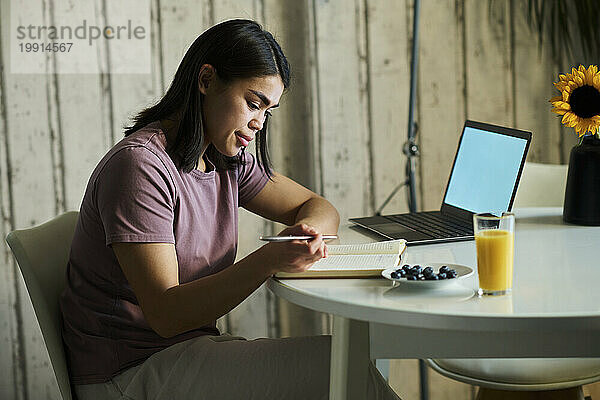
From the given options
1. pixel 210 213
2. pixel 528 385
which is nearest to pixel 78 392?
pixel 210 213

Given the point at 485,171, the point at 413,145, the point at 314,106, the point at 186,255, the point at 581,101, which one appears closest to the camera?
the point at 186,255

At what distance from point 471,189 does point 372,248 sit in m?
0.49

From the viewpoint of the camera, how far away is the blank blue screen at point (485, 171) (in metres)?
1.72

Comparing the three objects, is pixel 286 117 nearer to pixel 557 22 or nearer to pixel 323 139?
pixel 323 139

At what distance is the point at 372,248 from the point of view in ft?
4.78

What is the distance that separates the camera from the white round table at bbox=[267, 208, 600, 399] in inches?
41.3

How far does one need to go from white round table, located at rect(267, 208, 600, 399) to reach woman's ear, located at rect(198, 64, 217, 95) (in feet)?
1.60

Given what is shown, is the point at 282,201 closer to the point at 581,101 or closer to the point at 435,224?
the point at 435,224

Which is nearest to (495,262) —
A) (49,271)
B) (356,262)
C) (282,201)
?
(356,262)

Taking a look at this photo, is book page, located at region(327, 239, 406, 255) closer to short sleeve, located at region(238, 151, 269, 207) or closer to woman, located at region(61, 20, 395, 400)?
woman, located at region(61, 20, 395, 400)

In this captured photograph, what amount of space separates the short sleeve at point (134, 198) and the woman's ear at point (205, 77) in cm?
21

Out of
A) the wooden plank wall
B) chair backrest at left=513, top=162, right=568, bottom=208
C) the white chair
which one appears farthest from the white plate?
the wooden plank wall

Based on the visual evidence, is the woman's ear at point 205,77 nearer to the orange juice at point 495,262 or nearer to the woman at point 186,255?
the woman at point 186,255

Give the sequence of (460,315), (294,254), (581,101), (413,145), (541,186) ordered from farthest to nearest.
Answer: (413,145)
(541,186)
(581,101)
(294,254)
(460,315)
